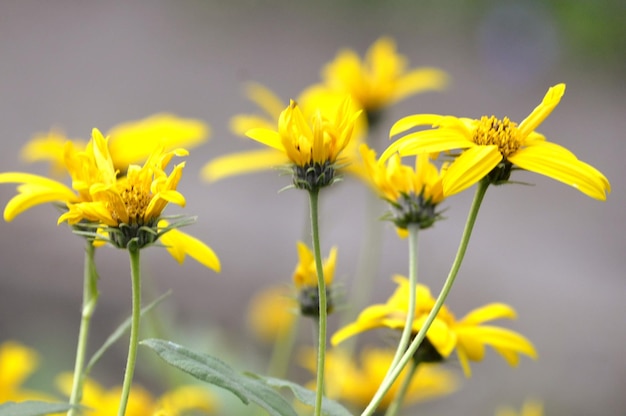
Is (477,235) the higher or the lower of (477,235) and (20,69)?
the lower

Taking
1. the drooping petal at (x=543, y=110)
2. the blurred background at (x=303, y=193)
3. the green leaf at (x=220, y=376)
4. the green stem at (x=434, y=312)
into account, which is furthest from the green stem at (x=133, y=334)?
the blurred background at (x=303, y=193)

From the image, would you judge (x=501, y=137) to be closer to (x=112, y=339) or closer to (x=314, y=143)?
(x=314, y=143)

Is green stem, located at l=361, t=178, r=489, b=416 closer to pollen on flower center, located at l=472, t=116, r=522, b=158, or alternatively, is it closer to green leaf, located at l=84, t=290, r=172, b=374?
pollen on flower center, located at l=472, t=116, r=522, b=158

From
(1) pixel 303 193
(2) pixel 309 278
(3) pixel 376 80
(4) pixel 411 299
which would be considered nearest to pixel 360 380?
(2) pixel 309 278

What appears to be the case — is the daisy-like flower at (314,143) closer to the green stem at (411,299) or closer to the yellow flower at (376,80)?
the green stem at (411,299)

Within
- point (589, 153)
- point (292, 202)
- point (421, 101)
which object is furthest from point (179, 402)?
point (421, 101)

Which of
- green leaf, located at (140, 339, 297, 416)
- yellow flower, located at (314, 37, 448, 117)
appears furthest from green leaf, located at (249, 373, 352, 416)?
yellow flower, located at (314, 37, 448, 117)

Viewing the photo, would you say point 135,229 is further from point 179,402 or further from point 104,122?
point 104,122
